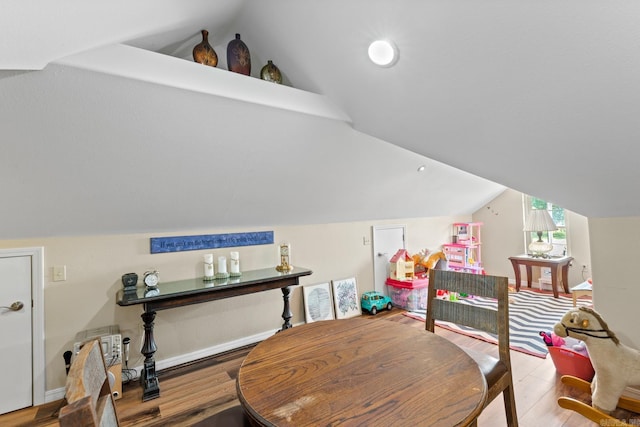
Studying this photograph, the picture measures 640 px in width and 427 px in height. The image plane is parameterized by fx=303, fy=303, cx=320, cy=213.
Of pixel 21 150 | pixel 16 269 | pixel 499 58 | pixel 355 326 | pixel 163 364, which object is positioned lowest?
pixel 163 364

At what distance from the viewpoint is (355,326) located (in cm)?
155

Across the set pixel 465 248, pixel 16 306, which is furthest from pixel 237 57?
pixel 465 248

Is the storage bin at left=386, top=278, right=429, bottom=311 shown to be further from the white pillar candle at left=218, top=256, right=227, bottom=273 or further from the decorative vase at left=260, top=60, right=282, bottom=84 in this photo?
the decorative vase at left=260, top=60, right=282, bottom=84

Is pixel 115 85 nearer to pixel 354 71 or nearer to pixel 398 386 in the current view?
pixel 354 71

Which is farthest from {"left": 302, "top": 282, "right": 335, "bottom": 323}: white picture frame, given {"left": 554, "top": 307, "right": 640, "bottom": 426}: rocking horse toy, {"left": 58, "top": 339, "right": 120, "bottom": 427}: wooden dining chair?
{"left": 58, "top": 339, "right": 120, "bottom": 427}: wooden dining chair

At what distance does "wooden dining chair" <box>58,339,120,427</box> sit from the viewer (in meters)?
0.55

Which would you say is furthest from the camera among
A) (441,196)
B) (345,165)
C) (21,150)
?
(441,196)

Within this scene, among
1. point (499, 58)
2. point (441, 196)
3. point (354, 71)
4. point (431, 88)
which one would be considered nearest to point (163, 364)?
point (354, 71)

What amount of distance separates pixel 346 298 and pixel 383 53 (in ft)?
9.55

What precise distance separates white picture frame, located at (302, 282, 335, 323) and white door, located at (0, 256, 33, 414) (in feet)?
7.57

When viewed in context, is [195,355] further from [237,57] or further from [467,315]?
[237,57]

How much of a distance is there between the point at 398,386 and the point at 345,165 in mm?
2133

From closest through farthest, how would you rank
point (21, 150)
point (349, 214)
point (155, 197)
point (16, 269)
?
1. point (21, 150)
2. point (16, 269)
3. point (155, 197)
4. point (349, 214)

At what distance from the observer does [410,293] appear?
13.0 feet
